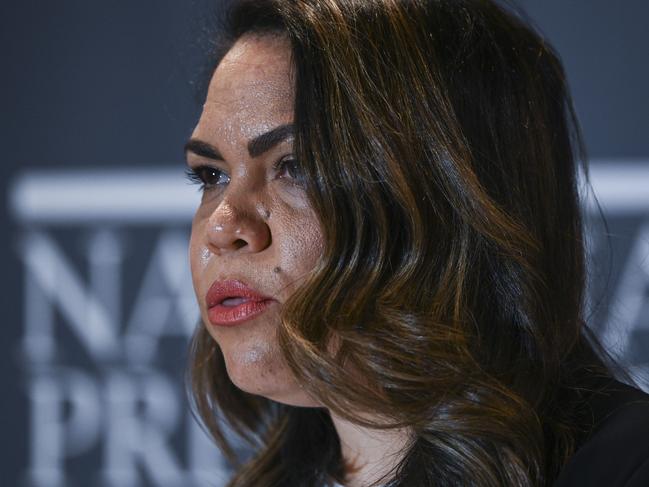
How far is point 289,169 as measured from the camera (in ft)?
2.89

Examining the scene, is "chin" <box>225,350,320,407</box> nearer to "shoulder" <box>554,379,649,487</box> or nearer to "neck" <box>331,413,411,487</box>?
"neck" <box>331,413,411,487</box>

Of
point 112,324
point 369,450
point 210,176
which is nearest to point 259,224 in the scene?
point 210,176

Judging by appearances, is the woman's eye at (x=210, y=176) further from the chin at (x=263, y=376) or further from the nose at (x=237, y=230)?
the chin at (x=263, y=376)

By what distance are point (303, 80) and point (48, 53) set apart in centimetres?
122

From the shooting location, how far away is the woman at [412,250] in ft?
2.64

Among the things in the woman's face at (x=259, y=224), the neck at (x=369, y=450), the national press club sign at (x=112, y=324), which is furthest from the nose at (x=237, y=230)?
the national press club sign at (x=112, y=324)

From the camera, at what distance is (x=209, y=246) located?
35.7 inches

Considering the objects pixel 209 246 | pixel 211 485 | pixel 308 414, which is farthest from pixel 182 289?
pixel 209 246

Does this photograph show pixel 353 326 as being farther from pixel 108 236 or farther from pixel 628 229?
pixel 108 236

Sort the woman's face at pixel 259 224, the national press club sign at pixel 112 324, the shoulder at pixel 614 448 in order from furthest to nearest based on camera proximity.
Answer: the national press club sign at pixel 112 324
the woman's face at pixel 259 224
the shoulder at pixel 614 448

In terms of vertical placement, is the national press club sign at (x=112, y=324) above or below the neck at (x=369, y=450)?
below

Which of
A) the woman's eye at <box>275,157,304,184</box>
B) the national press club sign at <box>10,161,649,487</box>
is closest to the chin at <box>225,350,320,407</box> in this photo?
the woman's eye at <box>275,157,304,184</box>

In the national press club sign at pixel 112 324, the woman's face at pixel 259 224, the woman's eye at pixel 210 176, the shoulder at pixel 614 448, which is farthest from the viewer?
the national press club sign at pixel 112 324

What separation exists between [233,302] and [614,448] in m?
0.36
